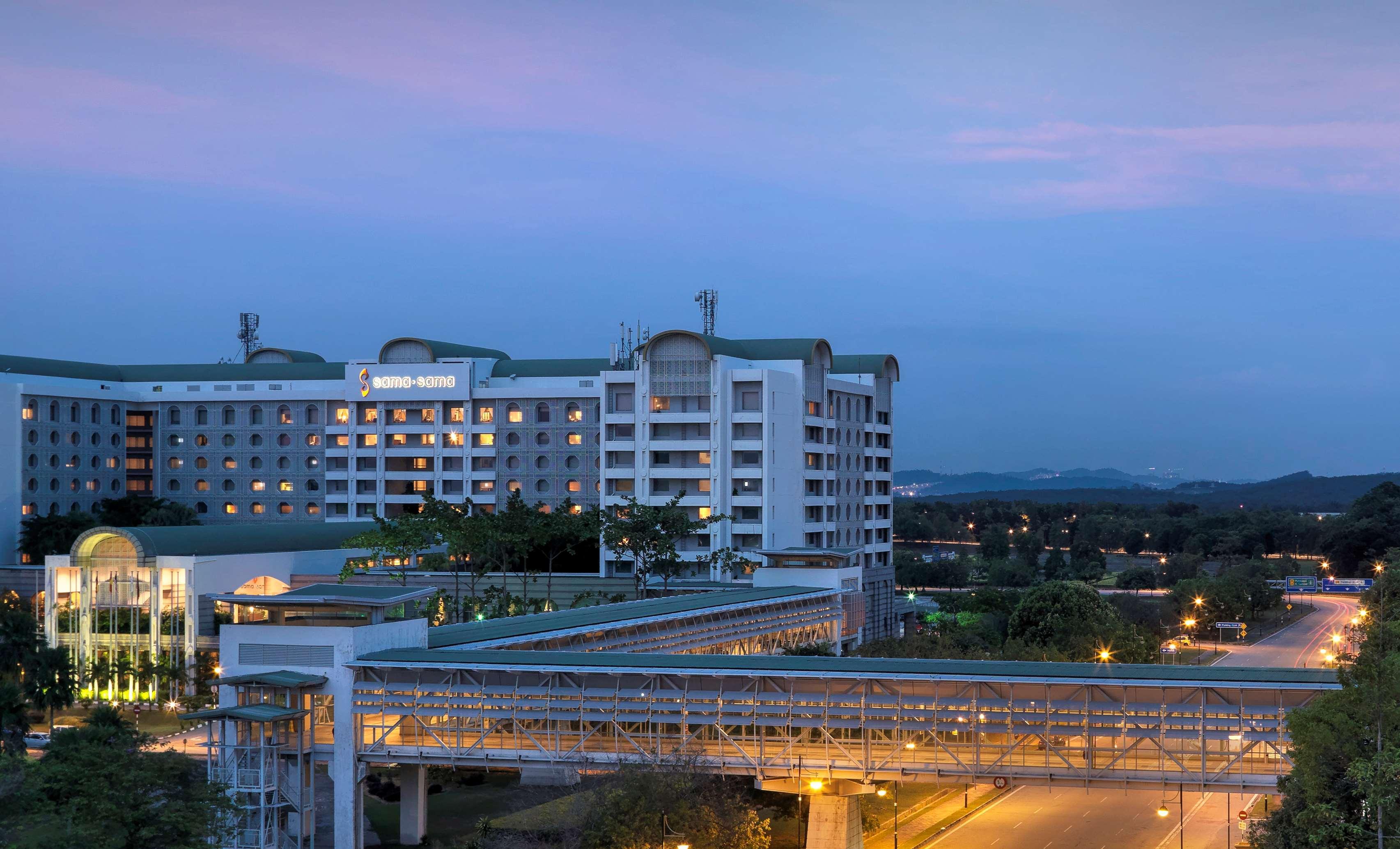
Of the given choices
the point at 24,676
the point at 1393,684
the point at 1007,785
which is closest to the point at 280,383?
the point at 24,676

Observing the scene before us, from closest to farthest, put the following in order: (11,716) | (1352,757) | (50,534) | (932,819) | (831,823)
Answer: (1352,757), (831,823), (11,716), (932,819), (50,534)

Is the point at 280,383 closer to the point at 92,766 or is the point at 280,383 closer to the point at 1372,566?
the point at 92,766

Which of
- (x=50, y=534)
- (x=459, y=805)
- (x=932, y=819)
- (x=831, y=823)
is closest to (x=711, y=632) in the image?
(x=932, y=819)

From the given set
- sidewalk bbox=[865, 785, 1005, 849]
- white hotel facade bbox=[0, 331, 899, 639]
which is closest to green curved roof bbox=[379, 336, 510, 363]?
white hotel facade bbox=[0, 331, 899, 639]

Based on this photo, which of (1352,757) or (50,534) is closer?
(1352,757)

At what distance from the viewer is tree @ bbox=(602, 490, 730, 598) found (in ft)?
369

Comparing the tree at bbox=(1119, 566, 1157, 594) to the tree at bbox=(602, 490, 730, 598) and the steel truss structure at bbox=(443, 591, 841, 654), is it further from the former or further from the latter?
the tree at bbox=(602, 490, 730, 598)

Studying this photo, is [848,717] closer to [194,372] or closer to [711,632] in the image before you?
[711,632]

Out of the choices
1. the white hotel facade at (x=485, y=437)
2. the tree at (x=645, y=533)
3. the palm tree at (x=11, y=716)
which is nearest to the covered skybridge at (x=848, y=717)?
the palm tree at (x=11, y=716)

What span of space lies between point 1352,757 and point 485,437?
371 ft

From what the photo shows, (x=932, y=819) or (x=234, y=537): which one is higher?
(x=234, y=537)

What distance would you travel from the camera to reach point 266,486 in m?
154

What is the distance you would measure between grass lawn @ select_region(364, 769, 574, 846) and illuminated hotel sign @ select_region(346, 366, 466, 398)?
7472 centimetres

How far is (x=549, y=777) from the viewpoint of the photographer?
67812 millimetres
